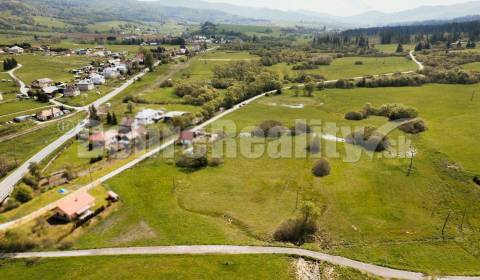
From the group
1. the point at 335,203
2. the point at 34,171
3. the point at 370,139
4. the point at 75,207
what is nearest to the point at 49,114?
the point at 34,171

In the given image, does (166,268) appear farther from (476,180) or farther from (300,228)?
(476,180)

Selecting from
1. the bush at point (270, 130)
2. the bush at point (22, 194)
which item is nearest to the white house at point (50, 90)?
the bush at point (22, 194)

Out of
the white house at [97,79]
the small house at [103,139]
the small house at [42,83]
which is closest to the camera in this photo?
the small house at [103,139]

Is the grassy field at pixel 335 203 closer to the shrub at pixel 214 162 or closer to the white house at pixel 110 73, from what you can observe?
the shrub at pixel 214 162

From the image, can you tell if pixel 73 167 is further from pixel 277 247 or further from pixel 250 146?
pixel 277 247

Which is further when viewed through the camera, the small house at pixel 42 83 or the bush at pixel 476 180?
the small house at pixel 42 83

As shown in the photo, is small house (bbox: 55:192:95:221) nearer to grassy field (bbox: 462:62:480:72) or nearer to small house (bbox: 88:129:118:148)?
small house (bbox: 88:129:118:148)

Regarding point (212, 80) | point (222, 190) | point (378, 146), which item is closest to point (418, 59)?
point (212, 80)
